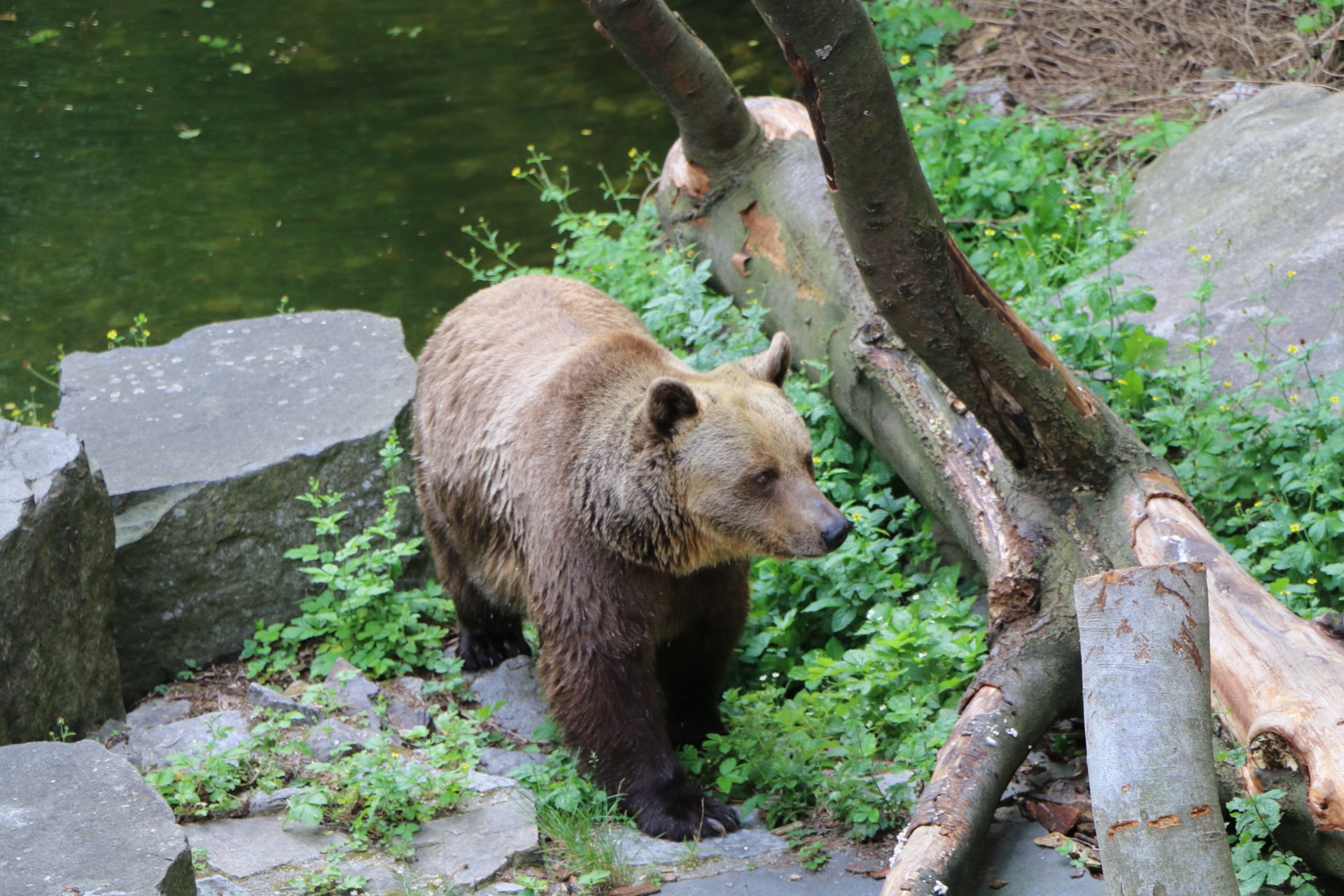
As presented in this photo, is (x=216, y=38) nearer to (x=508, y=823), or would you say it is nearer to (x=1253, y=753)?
(x=508, y=823)

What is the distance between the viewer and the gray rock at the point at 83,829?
3.07 meters

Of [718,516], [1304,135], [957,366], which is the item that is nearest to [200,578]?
[718,516]

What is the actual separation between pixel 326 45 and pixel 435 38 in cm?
109

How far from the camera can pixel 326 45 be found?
1316 centimetres

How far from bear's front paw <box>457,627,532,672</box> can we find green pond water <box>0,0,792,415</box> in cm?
395

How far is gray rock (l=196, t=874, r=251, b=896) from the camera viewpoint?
3.68 m

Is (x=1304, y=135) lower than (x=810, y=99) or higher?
lower

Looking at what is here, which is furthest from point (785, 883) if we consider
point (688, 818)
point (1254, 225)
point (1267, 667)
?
point (1254, 225)

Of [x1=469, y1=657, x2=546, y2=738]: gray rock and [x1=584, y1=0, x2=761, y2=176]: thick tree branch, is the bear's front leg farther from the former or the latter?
[x1=584, y1=0, x2=761, y2=176]: thick tree branch

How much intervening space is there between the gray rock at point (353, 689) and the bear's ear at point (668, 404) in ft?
5.30

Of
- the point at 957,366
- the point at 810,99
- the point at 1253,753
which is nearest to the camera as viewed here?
the point at 810,99

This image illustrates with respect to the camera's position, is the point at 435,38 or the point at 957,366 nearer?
the point at 957,366

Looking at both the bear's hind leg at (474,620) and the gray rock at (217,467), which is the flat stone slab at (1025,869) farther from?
the gray rock at (217,467)

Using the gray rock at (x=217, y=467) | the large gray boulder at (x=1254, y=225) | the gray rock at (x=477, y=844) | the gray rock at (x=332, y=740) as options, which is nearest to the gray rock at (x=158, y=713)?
the gray rock at (x=217, y=467)
